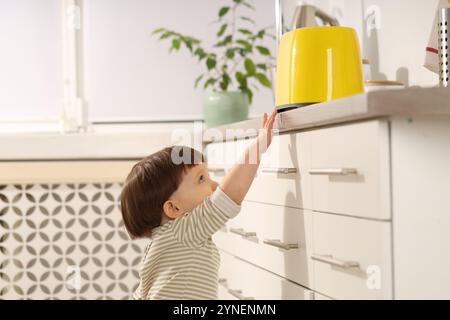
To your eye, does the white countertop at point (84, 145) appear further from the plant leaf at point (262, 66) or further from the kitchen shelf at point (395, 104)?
the kitchen shelf at point (395, 104)

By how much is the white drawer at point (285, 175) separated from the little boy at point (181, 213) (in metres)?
0.05

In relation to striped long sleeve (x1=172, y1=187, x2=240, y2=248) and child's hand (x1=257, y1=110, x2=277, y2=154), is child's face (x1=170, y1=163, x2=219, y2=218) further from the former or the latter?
child's hand (x1=257, y1=110, x2=277, y2=154)

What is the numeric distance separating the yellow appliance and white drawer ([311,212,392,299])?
29 cm

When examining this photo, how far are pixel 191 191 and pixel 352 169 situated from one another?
1.72 feet

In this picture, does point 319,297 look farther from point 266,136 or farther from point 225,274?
point 225,274

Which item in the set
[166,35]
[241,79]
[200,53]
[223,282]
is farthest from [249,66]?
[223,282]

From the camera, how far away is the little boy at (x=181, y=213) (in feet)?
4.88

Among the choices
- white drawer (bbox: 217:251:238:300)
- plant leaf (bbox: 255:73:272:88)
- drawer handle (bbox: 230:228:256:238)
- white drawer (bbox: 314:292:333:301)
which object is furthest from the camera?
plant leaf (bbox: 255:73:272:88)

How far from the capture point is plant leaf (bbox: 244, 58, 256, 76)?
95.3 inches

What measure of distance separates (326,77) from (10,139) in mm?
1307

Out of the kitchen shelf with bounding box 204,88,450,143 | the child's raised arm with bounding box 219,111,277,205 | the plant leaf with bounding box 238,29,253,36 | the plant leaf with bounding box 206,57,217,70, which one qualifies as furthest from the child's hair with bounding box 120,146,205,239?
the plant leaf with bounding box 238,29,253,36
